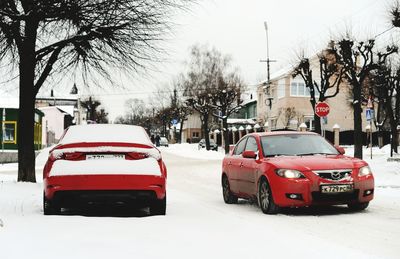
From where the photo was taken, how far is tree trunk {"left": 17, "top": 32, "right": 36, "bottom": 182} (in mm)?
14133

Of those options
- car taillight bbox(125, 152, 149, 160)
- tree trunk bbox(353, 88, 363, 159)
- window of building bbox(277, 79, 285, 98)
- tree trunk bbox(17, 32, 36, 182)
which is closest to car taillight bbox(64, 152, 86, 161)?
car taillight bbox(125, 152, 149, 160)

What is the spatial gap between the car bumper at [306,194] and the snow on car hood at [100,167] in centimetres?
239

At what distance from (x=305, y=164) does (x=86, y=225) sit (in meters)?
4.29

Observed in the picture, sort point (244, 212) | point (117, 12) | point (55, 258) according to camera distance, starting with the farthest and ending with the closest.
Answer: point (117, 12)
point (244, 212)
point (55, 258)

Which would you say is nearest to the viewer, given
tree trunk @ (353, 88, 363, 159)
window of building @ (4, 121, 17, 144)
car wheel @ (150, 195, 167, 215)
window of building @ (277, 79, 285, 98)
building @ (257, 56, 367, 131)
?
car wheel @ (150, 195, 167, 215)

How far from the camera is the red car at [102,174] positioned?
849 cm

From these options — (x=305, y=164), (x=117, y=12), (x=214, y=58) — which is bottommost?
(x=305, y=164)

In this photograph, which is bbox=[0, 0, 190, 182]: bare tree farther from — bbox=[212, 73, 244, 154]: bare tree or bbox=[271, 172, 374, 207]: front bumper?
bbox=[212, 73, 244, 154]: bare tree

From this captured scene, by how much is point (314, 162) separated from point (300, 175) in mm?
390

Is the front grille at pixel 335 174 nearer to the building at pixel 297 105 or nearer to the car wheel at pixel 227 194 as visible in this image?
the car wheel at pixel 227 194

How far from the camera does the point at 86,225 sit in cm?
697

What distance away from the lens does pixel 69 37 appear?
13836 mm

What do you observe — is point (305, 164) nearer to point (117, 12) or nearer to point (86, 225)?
point (86, 225)

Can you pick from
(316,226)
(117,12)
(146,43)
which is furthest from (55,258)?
(146,43)
